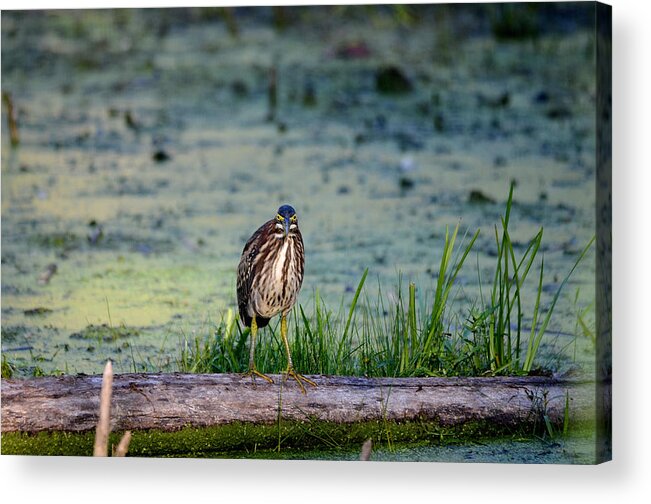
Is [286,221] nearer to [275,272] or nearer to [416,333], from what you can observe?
[275,272]

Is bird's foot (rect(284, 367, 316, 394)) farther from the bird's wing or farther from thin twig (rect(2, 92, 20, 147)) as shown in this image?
thin twig (rect(2, 92, 20, 147))

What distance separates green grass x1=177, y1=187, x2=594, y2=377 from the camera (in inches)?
248

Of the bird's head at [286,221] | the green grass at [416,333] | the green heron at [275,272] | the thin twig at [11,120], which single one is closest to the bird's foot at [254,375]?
the green heron at [275,272]

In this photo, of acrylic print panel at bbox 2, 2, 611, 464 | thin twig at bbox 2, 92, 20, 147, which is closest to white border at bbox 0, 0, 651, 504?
acrylic print panel at bbox 2, 2, 611, 464

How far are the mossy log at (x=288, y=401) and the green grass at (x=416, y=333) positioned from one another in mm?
171

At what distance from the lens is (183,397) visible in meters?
6.07

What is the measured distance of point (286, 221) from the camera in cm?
622

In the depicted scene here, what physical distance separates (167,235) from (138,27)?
0.95 m

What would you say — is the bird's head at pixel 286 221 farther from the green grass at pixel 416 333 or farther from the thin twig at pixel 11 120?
the thin twig at pixel 11 120

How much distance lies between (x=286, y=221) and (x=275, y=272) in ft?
0.72

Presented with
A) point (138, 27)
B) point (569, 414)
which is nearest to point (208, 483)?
point (569, 414)

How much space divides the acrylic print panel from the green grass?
0.03 ft

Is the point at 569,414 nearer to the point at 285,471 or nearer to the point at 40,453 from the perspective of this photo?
the point at 285,471

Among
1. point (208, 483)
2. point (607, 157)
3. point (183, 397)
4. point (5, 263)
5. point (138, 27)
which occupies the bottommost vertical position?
point (208, 483)
